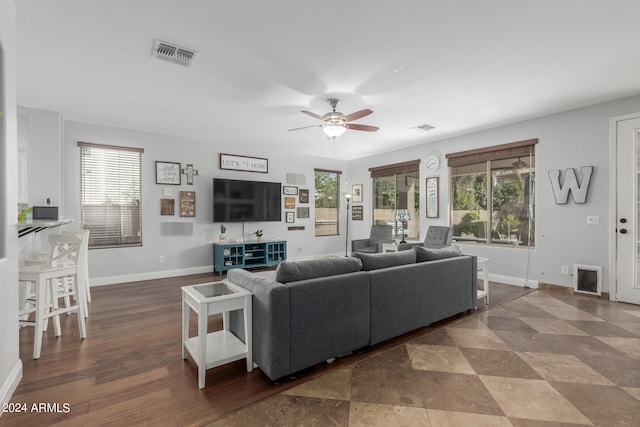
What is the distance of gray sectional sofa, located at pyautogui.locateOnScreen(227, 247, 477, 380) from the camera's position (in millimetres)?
2025

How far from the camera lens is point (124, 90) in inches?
136

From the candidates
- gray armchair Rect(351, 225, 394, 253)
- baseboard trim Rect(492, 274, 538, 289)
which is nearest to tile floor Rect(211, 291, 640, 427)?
baseboard trim Rect(492, 274, 538, 289)

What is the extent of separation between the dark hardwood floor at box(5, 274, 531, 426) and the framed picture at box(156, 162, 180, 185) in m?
2.68

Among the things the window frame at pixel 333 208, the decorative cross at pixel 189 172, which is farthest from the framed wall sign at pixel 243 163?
the window frame at pixel 333 208

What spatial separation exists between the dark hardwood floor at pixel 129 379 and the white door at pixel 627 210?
266 centimetres

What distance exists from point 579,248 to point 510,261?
924mm

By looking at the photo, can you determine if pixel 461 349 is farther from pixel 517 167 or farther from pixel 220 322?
pixel 517 167

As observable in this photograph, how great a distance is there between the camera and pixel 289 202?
6883mm

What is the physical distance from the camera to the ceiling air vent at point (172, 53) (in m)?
2.56

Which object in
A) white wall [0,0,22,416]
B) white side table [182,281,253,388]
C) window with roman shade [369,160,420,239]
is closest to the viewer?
white wall [0,0,22,416]

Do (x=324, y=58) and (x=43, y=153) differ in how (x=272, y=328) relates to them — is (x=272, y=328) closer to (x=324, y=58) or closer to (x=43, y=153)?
(x=324, y=58)

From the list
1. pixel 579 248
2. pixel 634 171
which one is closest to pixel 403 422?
pixel 579 248

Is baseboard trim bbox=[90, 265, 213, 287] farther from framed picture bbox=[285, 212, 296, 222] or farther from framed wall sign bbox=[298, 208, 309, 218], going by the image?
framed wall sign bbox=[298, 208, 309, 218]

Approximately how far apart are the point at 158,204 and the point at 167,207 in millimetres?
151
